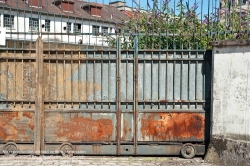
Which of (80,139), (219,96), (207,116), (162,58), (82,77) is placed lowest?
(80,139)

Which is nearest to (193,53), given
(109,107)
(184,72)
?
(184,72)

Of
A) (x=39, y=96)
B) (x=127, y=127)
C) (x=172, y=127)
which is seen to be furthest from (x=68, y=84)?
(x=172, y=127)

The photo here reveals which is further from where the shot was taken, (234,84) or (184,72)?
(184,72)

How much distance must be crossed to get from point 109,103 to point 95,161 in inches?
48.4

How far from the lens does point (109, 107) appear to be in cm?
633

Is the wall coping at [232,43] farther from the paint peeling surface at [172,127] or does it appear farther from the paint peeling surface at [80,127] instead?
the paint peeling surface at [80,127]

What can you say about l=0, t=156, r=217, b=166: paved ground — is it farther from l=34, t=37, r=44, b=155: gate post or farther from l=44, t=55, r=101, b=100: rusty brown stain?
l=44, t=55, r=101, b=100: rusty brown stain

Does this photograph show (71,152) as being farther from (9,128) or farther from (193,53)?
(193,53)

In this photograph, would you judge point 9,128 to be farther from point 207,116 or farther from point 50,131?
point 207,116

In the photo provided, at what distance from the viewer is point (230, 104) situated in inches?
232

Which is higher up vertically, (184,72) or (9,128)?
(184,72)

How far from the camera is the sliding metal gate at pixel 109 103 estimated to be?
629 cm

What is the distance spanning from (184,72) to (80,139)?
264cm

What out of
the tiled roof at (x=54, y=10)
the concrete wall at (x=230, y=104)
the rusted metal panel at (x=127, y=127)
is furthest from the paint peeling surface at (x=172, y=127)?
the tiled roof at (x=54, y=10)
